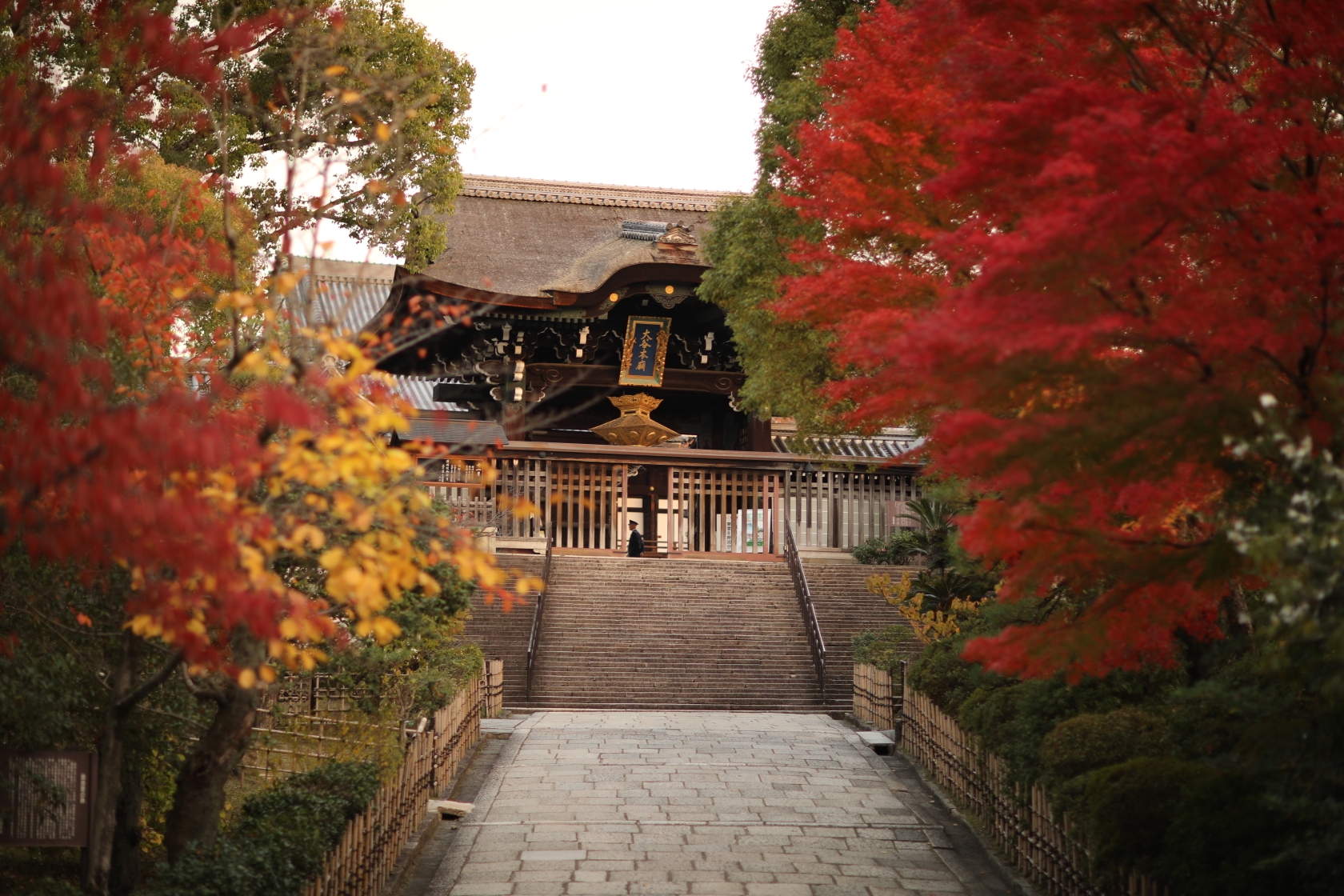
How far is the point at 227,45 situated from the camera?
18.0 ft

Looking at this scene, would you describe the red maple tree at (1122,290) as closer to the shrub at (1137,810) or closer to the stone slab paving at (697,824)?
the shrub at (1137,810)

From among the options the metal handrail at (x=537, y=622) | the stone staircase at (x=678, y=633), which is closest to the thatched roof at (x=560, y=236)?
the metal handrail at (x=537, y=622)

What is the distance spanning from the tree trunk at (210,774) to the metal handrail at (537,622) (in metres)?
8.40

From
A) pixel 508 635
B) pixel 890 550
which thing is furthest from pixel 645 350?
pixel 508 635

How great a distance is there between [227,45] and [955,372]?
349cm

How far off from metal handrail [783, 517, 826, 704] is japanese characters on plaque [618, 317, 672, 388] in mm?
4415

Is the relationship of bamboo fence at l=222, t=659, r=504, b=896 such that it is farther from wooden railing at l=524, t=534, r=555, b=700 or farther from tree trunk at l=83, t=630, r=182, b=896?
wooden railing at l=524, t=534, r=555, b=700

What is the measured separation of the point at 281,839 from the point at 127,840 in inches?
52.8

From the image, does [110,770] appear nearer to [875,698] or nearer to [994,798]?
[994,798]

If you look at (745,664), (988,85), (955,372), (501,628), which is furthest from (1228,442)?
(501,628)

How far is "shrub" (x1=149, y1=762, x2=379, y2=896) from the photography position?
5.62 metres

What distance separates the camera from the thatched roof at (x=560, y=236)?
72.6 ft

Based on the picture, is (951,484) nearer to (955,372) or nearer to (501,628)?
(955,372)

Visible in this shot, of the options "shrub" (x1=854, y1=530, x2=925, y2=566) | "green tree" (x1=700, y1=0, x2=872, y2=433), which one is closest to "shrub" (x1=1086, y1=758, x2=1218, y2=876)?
"green tree" (x1=700, y1=0, x2=872, y2=433)
